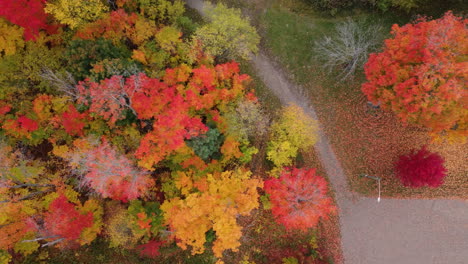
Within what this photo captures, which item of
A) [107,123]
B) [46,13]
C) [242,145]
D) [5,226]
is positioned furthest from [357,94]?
[5,226]

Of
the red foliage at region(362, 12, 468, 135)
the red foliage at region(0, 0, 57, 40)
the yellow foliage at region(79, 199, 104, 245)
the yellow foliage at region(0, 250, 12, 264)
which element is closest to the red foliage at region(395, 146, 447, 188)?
the red foliage at region(362, 12, 468, 135)

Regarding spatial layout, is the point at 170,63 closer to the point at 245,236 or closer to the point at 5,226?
the point at 245,236

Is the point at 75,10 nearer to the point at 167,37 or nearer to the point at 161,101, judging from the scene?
the point at 167,37

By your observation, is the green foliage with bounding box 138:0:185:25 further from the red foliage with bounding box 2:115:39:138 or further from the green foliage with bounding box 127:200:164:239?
the green foliage with bounding box 127:200:164:239

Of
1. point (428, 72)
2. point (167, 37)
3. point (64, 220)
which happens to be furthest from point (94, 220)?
point (428, 72)

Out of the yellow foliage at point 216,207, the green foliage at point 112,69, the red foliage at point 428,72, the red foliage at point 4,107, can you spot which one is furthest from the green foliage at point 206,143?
the red foliage at point 4,107
